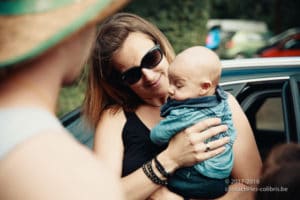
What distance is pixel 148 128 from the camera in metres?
2.21

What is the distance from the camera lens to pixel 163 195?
204 centimetres

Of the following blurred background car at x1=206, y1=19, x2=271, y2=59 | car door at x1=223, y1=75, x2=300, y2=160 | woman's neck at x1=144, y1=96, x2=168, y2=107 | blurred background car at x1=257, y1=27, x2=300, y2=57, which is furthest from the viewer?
blurred background car at x1=206, y1=19, x2=271, y2=59

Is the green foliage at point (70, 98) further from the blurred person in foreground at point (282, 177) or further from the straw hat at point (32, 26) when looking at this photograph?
the straw hat at point (32, 26)

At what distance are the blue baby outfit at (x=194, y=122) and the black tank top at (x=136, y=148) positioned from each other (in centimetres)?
12

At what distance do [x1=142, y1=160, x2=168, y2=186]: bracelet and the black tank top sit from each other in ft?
0.25

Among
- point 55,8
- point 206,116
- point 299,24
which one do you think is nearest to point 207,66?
point 206,116

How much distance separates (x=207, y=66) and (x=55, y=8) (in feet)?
3.53

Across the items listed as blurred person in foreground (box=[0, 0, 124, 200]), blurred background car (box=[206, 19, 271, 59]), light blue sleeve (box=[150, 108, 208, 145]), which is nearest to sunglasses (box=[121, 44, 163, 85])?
light blue sleeve (box=[150, 108, 208, 145])

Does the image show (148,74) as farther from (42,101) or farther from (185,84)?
(42,101)

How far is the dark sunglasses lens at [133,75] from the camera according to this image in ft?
7.24

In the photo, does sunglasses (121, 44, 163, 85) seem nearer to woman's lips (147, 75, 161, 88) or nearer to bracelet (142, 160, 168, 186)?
woman's lips (147, 75, 161, 88)

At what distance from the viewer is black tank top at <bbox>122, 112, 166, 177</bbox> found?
215cm

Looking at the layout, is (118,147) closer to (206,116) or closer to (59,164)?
(206,116)

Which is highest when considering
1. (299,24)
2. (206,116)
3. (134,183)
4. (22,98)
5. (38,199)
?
(22,98)
